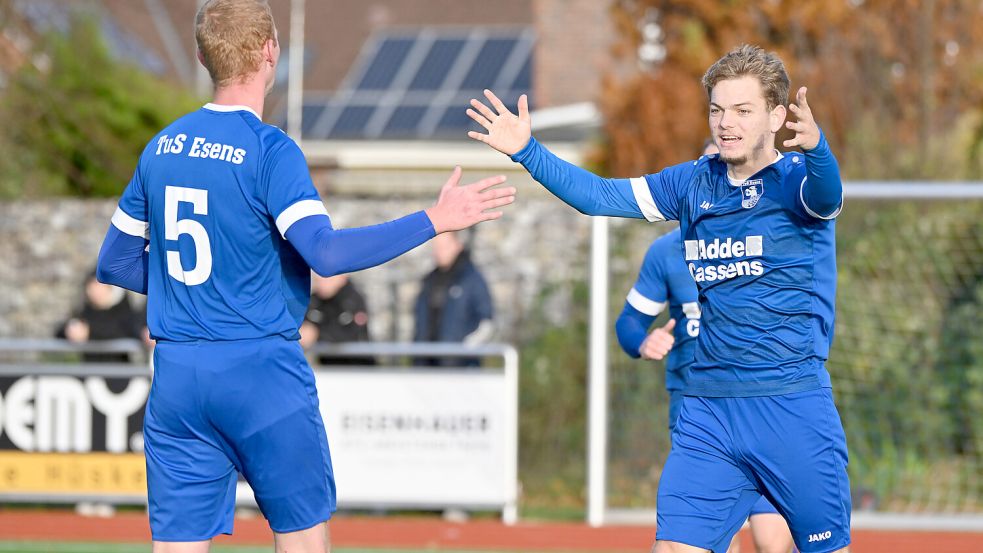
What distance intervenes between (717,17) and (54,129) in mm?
7620

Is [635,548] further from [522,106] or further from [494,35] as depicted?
[494,35]

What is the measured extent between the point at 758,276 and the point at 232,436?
5.85 ft

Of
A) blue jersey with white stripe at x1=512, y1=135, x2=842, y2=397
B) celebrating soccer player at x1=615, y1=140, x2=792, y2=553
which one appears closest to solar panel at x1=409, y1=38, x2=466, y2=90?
celebrating soccer player at x1=615, y1=140, x2=792, y2=553

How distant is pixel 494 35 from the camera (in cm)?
2508

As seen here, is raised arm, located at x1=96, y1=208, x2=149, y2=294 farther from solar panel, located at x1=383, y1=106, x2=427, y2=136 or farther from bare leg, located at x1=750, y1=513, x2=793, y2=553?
solar panel, located at x1=383, y1=106, x2=427, y2=136

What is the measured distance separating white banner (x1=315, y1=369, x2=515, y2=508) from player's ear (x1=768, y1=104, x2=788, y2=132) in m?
5.83

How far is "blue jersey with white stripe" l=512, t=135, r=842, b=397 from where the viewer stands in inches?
174

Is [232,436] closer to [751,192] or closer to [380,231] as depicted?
[380,231]

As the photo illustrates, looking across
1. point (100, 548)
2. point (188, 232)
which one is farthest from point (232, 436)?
point (100, 548)

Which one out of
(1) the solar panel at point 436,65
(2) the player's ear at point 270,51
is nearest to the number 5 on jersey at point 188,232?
(2) the player's ear at point 270,51

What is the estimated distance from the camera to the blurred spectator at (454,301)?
10.4 m

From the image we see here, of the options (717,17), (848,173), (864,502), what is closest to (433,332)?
(864,502)

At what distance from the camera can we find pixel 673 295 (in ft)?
19.6

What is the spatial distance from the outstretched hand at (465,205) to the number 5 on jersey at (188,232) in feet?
2.22
